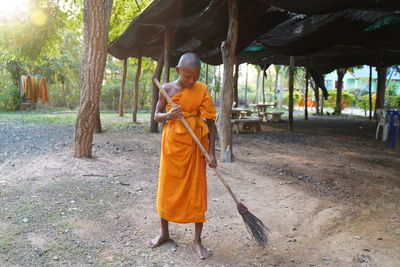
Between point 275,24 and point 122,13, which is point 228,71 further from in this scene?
point 122,13

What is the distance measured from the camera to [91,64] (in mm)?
5336

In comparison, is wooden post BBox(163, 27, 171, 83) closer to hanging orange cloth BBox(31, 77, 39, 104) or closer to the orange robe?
hanging orange cloth BBox(31, 77, 39, 104)

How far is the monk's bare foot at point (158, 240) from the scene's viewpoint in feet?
8.68

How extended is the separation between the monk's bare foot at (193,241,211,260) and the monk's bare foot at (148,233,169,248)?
0.87 ft

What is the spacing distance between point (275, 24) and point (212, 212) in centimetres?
491

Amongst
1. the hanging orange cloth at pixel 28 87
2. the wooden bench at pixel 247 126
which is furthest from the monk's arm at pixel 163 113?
the hanging orange cloth at pixel 28 87

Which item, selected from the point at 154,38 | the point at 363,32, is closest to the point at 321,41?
the point at 363,32

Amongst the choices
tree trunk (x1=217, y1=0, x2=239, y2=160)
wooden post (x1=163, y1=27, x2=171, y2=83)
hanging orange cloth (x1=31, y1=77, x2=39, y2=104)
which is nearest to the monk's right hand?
tree trunk (x1=217, y1=0, x2=239, y2=160)

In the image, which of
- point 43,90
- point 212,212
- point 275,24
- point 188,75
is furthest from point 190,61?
point 43,90

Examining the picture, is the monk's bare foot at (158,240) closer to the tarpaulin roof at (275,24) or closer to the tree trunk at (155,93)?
the tarpaulin roof at (275,24)

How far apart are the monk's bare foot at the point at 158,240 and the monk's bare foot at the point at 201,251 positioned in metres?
0.26

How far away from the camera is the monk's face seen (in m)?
2.31

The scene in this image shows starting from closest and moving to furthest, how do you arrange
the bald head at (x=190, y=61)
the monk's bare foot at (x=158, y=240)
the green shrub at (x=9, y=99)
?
the bald head at (x=190, y=61) → the monk's bare foot at (x=158, y=240) → the green shrub at (x=9, y=99)

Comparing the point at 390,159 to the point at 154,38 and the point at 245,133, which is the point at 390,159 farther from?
the point at 154,38
